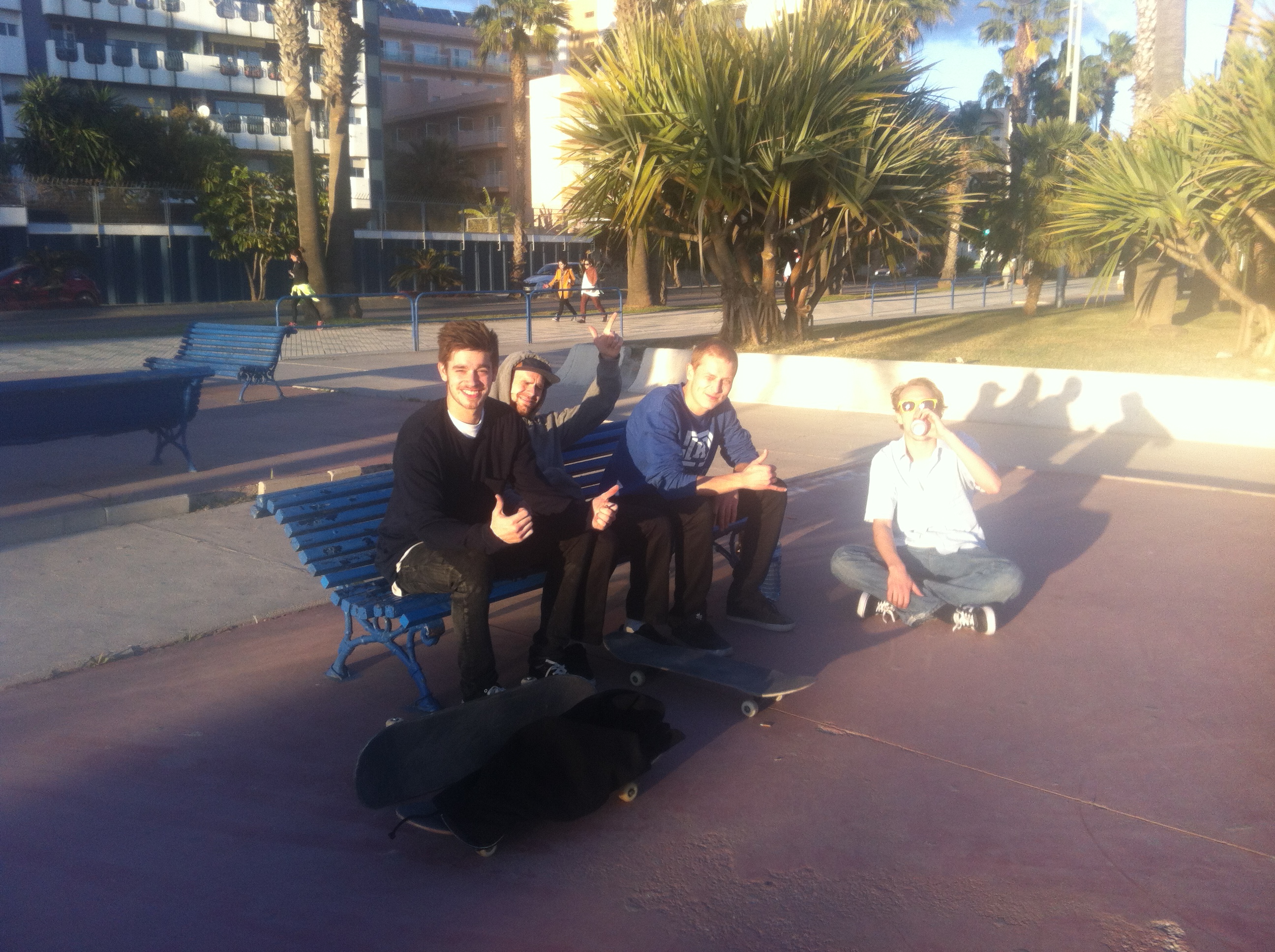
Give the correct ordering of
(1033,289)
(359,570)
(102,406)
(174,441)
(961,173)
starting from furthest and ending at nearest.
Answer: (1033,289), (961,173), (174,441), (102,406), (359,570)

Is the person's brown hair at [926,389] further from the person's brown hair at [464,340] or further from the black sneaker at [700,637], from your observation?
the person's brown hair at [464,340]

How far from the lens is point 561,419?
18.6 feet

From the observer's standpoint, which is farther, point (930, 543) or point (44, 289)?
point (44, 289)

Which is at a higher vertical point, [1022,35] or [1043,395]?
[1022,35]

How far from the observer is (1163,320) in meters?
15.0

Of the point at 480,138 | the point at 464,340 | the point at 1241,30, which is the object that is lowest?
the point at 464,340

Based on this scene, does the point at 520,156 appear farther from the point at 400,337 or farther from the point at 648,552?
the point at 648,552

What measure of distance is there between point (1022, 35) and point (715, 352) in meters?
57.7

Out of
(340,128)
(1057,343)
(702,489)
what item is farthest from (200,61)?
(702,489)

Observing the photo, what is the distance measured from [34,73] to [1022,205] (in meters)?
38.1

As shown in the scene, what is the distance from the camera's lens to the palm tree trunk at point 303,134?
23766 mm

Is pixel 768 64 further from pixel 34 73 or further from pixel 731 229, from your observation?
pixel 34 73

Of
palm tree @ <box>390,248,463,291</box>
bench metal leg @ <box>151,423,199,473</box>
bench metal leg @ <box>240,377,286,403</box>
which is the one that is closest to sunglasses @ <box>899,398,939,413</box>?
bench metal leg @ <box>151,423,199,473</box>

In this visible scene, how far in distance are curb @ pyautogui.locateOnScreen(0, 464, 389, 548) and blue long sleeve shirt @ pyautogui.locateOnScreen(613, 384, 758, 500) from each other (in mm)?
1688
